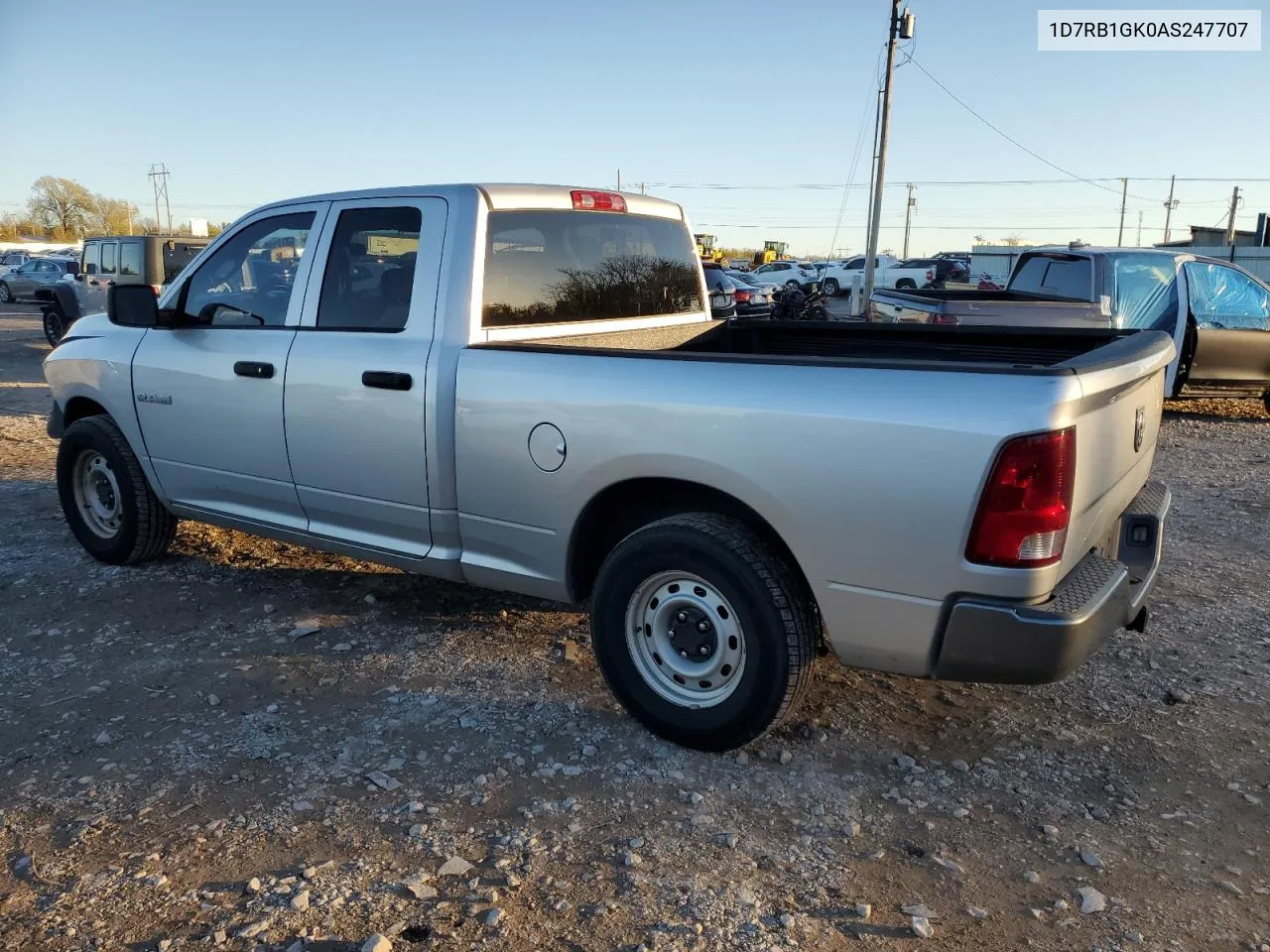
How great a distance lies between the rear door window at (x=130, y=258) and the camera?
52.5ft

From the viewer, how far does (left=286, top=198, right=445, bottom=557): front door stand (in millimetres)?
3836

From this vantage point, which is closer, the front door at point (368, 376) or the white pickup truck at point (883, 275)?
the front door at point (368, 376)

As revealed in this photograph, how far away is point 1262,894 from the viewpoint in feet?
8.67

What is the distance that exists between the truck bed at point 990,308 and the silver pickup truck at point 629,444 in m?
3.71

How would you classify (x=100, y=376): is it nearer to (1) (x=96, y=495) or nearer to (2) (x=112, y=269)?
(1) (x=96, y=495)

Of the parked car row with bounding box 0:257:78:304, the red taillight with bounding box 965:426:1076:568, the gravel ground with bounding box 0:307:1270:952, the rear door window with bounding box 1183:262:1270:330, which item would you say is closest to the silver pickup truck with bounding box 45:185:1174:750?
the red taillight with bounding box 965:426:1076:568

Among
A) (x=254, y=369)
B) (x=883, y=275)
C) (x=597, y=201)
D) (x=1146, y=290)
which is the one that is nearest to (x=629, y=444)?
(x=597, y=201)

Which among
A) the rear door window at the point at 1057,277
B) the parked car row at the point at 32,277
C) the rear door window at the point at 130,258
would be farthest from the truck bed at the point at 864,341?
the parked car row at the point at 32,277

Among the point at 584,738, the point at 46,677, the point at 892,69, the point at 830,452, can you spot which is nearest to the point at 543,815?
the point at 584,738

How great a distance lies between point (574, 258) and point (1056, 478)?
2484 millimetres

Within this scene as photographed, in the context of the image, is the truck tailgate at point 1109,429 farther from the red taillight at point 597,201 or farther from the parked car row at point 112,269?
the parked car row at point 112,269

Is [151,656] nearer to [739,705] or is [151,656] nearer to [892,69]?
[739,705]

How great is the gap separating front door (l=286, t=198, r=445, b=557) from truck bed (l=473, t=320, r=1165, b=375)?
1.55 feet

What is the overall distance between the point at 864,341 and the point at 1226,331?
702cm
